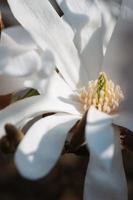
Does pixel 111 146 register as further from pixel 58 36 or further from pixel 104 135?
pixel 58 36

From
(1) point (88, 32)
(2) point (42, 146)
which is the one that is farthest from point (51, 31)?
(2) point (42, 146)

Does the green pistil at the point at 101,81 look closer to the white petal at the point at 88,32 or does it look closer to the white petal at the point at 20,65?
the white petal at the point at 88,32

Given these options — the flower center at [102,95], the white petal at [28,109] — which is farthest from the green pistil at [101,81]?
the white petal at [28,109]

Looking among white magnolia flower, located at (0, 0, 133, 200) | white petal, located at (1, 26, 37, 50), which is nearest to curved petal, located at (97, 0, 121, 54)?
white magnolia flower, located at (0, 0, 133, 200)

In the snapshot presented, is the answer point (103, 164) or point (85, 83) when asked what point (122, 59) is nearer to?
point (85, 83)

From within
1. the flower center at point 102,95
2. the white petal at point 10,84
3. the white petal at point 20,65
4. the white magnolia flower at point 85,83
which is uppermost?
the white petal at point 20,65

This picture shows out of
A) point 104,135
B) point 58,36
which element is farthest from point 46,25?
point 104,135
